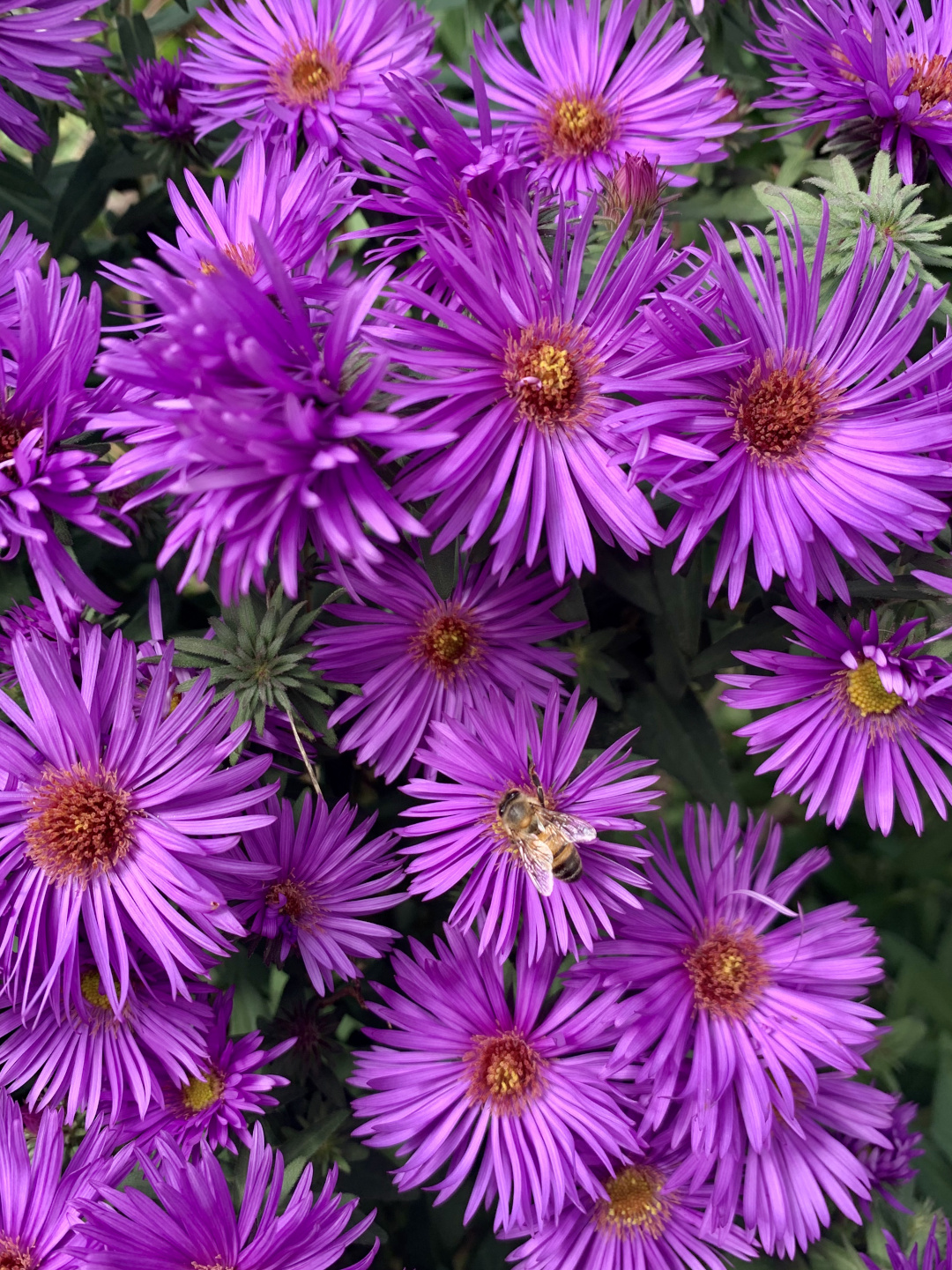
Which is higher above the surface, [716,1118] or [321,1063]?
[716,1118]

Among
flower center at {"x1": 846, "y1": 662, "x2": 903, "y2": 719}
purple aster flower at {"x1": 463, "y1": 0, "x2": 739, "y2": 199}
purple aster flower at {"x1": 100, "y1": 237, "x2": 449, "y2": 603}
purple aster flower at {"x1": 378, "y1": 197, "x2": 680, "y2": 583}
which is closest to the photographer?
purple aster flower at {"x1": 100, "y1": 237, "x2": 449, "y2": 603}

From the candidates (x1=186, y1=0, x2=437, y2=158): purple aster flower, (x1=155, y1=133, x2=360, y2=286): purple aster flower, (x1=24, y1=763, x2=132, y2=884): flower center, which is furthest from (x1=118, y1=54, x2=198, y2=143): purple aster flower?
(x1=24, y1=763, x2=132, y2=884): flower center

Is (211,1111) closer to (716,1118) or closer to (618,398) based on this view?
(716,1118)

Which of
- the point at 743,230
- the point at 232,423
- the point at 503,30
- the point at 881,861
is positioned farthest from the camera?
the point at 881,861

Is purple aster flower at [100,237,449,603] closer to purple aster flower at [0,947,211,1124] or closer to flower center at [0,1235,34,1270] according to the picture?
purple aster flower at [0,947,211,1124]

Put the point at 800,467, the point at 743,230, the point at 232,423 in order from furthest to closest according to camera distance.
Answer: the point at 743,230 < the point at 800,467 < the point at 232,423

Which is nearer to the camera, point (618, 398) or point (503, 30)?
point (618, 398)

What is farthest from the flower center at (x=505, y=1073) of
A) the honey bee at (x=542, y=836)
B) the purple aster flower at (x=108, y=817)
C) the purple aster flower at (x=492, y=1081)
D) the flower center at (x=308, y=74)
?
the flower center at (x=308, y=74)

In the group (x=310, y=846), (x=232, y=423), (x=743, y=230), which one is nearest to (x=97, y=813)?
(x=310, y=846)
